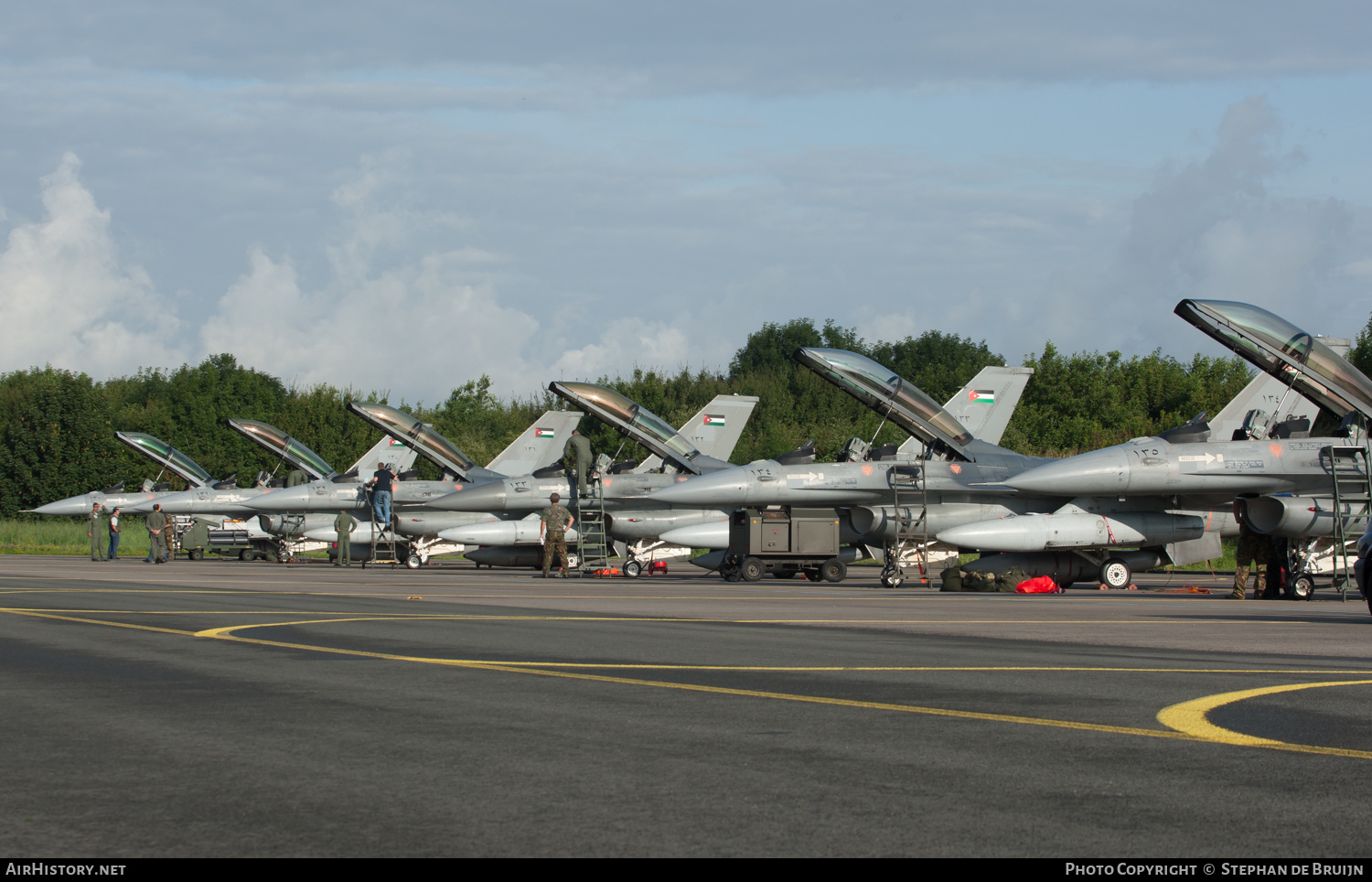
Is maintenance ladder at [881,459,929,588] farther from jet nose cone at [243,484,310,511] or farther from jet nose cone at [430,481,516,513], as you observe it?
jet nose cone at [243,484,310,511]

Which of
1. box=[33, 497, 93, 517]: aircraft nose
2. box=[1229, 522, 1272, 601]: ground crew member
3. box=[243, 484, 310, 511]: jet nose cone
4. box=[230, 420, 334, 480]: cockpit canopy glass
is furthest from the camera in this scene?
box=[33, 497, 93, 517]: aircraft nose

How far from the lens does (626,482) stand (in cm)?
3294

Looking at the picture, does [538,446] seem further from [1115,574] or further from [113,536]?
[1115,574]

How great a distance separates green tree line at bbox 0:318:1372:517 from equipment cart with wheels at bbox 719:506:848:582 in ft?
93.7

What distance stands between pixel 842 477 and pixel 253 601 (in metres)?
14.4

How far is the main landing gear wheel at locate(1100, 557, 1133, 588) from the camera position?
23.9 metres

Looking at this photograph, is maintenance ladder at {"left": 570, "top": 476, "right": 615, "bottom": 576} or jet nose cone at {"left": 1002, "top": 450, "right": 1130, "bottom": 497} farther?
maintenance ladder at {"left": 570, "top": 476, "right": 615, "bottom": 576}

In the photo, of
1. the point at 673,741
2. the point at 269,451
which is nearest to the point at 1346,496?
the point at 673,741

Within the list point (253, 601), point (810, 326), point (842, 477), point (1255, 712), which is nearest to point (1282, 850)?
point (1255, 712)

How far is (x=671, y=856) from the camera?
3668 millimetres

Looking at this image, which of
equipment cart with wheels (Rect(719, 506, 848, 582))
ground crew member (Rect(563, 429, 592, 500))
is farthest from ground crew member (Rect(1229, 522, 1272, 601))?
ground crew member (Rect(563, 429, 592, 500))

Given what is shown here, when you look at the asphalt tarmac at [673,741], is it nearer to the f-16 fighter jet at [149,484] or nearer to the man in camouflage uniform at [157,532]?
the man in camouflage uniform at [157,532]

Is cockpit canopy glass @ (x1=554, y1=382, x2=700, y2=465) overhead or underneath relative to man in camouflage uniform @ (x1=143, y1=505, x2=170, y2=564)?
overhead

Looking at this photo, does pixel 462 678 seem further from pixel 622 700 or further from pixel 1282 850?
pixel 1282 850
